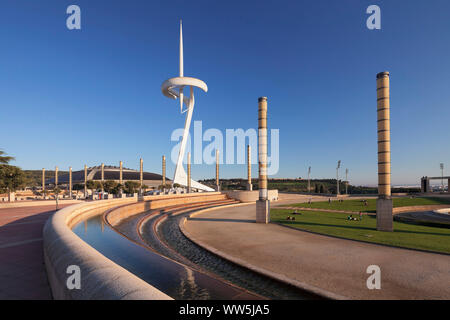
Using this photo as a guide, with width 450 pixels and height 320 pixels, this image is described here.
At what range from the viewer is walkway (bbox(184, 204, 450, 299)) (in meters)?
6.59

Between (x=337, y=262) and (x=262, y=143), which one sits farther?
(x=262, y=143)

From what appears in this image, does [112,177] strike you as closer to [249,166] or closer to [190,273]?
[249,166]

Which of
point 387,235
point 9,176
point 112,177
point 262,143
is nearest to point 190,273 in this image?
Answer: point 387,235

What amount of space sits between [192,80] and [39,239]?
144ft

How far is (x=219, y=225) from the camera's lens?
56.8 feet

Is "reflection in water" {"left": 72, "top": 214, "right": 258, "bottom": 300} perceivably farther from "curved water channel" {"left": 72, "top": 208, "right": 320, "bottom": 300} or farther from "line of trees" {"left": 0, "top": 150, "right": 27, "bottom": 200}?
"line of trees" {"left": 0, "top": 150, "right": 27, "bottom": 200}

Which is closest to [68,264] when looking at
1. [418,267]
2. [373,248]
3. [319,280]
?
[319,280]

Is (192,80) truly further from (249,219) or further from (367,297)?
(367,297)

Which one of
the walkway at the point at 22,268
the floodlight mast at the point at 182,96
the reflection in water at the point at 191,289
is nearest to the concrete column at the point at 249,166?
the floodlight mast at the point at 182,96

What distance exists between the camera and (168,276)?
523cm

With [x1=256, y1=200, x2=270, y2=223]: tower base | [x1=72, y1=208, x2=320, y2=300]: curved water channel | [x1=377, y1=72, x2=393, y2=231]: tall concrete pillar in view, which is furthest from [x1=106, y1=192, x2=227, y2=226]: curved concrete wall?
[x1=377, y1=72, x2=393, y2=231]: tall concrete pillar

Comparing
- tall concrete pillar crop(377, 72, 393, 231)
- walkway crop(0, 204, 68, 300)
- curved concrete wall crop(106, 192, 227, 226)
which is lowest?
curved concrete wall crop(106, 192, 227, 226)

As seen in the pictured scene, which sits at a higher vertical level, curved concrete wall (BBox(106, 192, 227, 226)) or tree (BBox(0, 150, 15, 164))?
tree (BBox(0, 150, 15, 164))

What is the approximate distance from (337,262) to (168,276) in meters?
6.70
